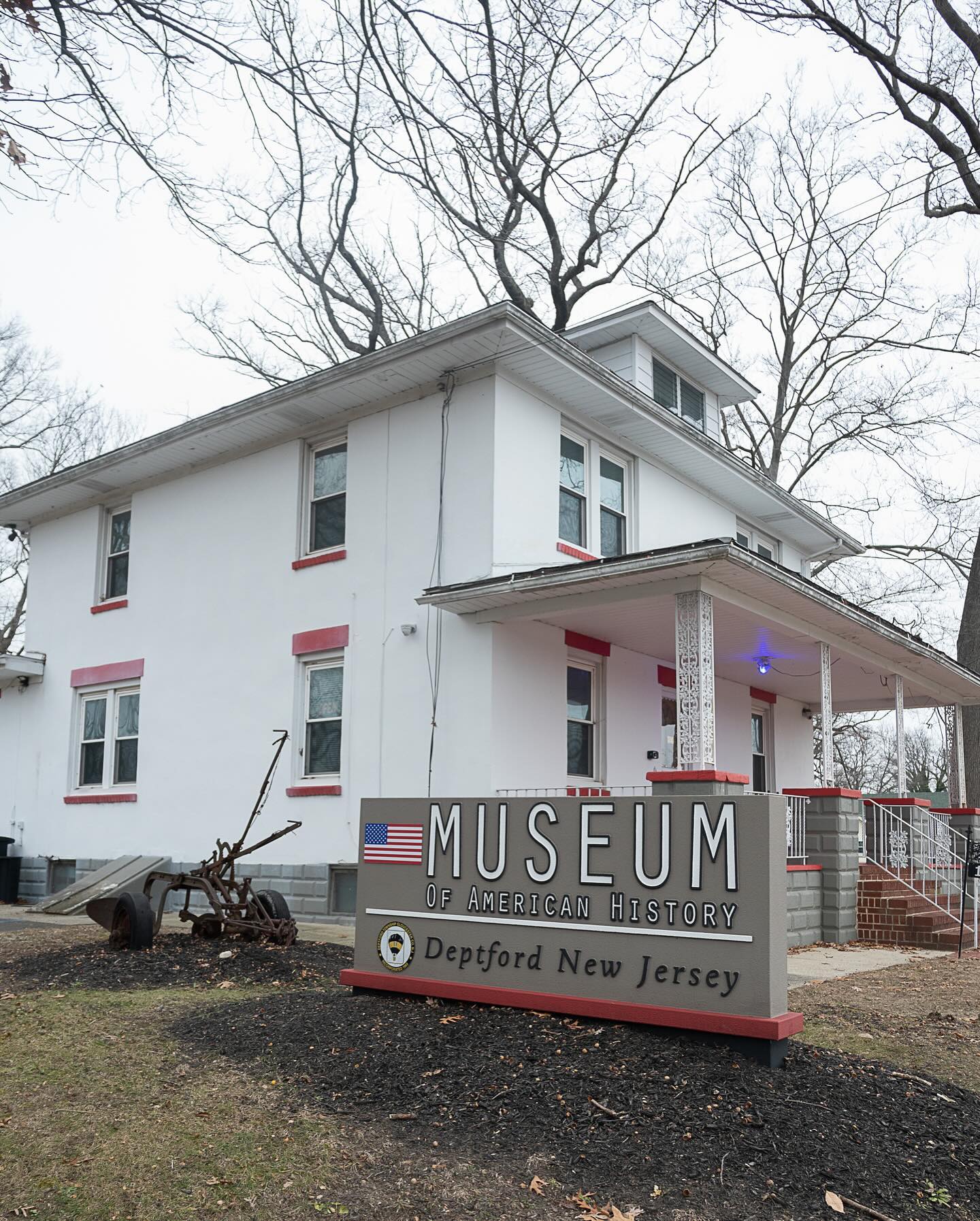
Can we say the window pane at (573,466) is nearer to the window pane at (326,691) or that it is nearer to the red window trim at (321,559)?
the red window trim at (321,559)

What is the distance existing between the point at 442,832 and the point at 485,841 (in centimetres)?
37

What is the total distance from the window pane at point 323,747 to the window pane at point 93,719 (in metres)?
4.83

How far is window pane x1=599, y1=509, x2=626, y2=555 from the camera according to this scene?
15000 mm

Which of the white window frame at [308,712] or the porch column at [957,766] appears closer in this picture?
the white window frame at [308,712]

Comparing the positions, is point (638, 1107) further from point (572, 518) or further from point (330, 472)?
point (330, 472)

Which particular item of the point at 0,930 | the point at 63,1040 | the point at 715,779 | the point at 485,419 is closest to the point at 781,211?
the point at 485,419

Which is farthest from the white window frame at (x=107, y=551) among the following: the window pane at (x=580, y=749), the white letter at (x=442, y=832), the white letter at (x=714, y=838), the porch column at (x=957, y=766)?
the porch column at (x=957, y=766)

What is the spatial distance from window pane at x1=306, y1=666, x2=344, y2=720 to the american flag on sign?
6.35 meters

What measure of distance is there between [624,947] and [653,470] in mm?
10657

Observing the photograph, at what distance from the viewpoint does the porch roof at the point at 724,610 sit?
11.2 meters

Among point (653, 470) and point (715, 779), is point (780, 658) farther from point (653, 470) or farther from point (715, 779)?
point (715, 779)

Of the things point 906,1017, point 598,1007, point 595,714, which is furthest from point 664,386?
point 598,1007

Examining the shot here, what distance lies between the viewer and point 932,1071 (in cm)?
642

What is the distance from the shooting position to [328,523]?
14812 millimetres
